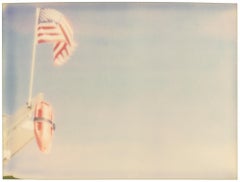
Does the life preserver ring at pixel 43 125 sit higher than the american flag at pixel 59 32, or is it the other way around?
the american flag at pixel 59 32

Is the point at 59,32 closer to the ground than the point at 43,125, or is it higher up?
higher up

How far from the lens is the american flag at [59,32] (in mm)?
1082

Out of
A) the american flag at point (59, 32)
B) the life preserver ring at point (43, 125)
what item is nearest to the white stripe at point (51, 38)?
the american flag at point (59, 32)

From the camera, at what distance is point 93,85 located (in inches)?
42.4

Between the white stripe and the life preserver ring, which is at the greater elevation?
the white stripe

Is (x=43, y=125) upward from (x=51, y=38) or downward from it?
downward

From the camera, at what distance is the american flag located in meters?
1.08

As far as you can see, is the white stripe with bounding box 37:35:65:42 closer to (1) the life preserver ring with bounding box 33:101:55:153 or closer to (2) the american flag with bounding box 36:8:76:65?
(2) the american flag with bounding box 36:8:76:65

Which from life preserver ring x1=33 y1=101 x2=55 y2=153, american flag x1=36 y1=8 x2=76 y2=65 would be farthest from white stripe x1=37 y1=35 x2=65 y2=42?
life preserver ring x1=33 y1=101 x2=55 y2=153

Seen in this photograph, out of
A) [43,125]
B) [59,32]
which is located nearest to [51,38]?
[59,32]

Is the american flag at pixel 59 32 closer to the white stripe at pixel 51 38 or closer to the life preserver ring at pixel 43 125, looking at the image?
Result: the white stripe at pixel 51 38

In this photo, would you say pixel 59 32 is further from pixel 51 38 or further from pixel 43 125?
pixel 43 125

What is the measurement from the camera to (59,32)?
1.09 m

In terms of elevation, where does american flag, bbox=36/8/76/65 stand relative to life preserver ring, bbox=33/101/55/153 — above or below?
above
